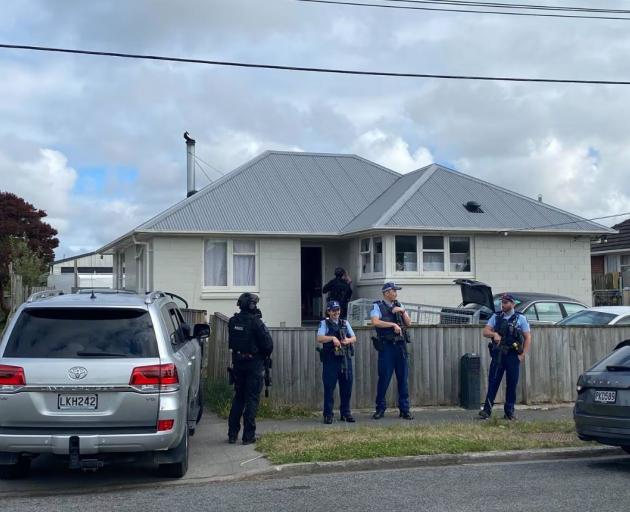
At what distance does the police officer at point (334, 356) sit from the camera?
1147cm

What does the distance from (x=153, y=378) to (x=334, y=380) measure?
426 cm

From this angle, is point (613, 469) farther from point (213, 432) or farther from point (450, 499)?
point (213, 432)

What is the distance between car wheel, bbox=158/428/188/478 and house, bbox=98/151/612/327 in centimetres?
1326

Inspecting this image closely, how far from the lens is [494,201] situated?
78.9ft

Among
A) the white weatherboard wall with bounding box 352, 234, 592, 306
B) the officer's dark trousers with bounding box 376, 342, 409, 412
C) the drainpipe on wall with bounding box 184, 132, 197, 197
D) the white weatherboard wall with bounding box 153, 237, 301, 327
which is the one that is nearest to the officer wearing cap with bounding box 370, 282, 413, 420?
the officer's dark trousers with bounding box 376, 342, 409, 412

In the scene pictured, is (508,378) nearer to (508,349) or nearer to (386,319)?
(508,349)

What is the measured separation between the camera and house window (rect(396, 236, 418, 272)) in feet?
72.1

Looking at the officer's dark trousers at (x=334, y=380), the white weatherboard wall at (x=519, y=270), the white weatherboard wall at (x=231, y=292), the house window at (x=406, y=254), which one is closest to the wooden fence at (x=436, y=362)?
the officer's dark trousers at (x=334, y=380)

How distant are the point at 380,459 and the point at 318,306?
15.4 m

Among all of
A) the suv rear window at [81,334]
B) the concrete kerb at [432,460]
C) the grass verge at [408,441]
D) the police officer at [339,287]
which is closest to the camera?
the suv rear window at [81,334]

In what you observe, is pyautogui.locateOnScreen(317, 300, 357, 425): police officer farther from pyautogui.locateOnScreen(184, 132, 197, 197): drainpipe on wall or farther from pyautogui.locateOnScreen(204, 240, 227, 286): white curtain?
pyautogui.locateOnScreen(184, 132, 197, 197): drainpipe on wall

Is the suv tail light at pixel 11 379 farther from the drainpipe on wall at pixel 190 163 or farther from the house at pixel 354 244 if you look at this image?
the drainpipe on wall at pixel 190 163

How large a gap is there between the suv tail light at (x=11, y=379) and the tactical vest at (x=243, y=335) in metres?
2.97

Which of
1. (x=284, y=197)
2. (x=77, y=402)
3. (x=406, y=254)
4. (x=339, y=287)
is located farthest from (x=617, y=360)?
(x=284, y=197)
